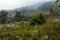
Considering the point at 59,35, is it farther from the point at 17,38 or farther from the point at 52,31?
the point at 17,38

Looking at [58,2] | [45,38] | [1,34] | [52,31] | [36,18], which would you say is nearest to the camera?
[45,38]

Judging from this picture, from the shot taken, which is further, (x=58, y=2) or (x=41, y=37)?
(x=58, y=2)

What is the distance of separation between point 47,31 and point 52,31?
18 cm

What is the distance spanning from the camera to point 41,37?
19.9 feet

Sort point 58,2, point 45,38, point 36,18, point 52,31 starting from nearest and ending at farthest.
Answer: point 45,38
point 52,31
point 58,2
point 36,18

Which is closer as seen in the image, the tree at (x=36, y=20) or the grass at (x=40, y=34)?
the grass at (x=40, y=34)

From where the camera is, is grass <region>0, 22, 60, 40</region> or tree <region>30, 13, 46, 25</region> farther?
tree <region>30, 13, 46, 25</region>

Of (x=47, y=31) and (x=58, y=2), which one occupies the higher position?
(x=58, y=2)

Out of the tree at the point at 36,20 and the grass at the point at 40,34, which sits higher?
the grass at the point at 40,34

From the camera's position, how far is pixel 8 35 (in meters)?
7.28

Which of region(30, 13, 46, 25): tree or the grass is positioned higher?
the grass

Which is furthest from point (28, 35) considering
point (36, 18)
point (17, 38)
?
point (36, 18)

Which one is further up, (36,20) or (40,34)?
(40,34)

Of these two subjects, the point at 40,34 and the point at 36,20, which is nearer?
the point at 40,34
